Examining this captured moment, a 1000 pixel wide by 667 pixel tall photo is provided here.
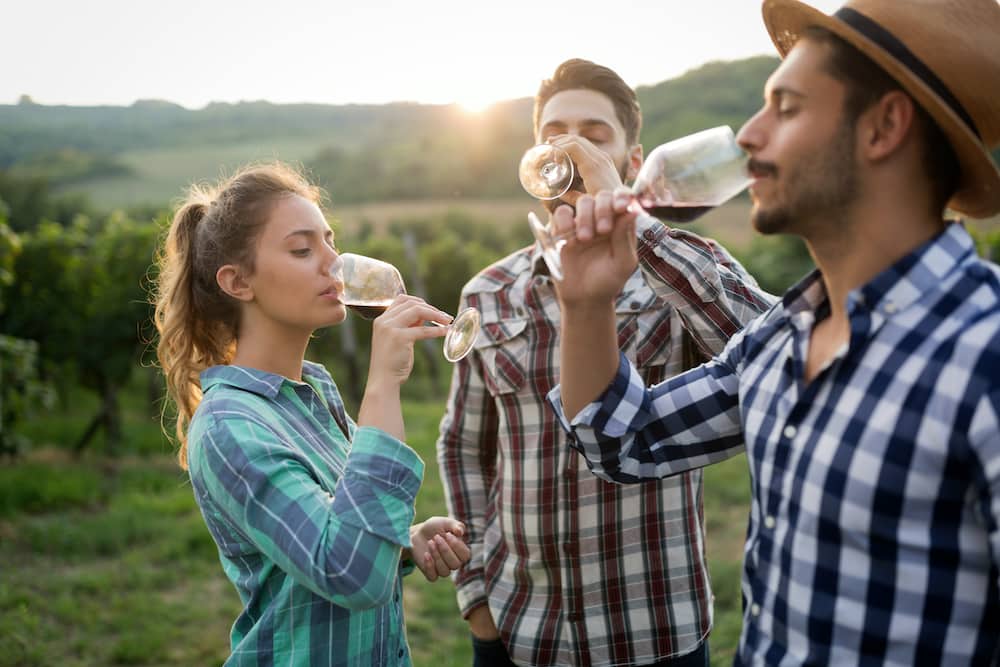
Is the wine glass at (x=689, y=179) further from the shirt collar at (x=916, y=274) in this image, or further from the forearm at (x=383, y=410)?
the forearm at (x=383, y=410)

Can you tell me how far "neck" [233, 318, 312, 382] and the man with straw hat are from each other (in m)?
0.84

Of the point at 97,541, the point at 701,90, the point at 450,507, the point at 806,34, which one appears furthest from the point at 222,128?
the point at 806,34

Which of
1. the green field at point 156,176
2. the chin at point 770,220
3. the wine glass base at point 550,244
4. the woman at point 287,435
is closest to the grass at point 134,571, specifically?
the woman at point 287,435

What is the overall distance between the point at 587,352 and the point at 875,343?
1.90 ft

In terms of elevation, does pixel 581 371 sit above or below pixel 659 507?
above

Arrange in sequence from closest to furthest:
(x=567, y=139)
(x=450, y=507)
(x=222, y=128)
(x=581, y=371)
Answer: (x=581, y=371), (x=567, y=139), (x=450, y=507), (x=222, y=128)

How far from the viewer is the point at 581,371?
1.86 meters

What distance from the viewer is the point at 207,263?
2270 millimetres

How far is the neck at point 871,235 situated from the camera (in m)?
1.55

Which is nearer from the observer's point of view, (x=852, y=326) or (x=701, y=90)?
(x=852, y=326)

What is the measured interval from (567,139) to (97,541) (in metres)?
5.24

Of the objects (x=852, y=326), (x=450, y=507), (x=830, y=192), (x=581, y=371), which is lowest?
(x=450, y=507)

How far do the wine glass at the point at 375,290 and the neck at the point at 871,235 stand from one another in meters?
0.89

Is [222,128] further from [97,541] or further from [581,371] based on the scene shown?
[581,371]
